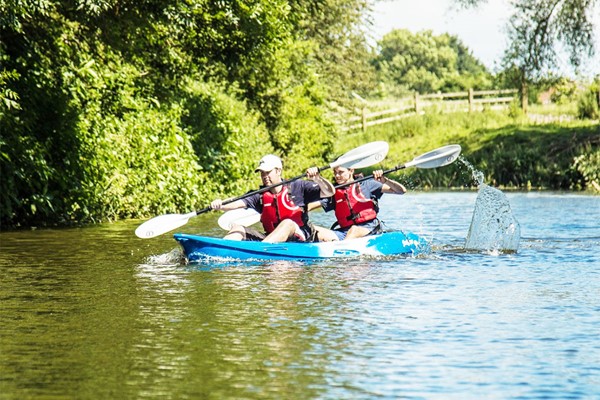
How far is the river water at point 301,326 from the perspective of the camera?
21.0 ft

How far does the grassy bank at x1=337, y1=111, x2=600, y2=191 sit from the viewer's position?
34.7m

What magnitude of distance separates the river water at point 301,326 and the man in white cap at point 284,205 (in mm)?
625

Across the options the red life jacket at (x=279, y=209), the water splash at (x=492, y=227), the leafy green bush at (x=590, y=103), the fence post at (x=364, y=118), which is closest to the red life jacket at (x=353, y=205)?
the red life jacket at (x=279, y=209)

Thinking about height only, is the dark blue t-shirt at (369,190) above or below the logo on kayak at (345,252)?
above

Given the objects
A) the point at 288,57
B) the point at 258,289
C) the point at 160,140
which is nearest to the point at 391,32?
the point at 288,57

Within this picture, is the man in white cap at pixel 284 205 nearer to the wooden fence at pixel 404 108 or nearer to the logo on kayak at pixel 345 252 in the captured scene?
the logo on kayak at pixel 345 252

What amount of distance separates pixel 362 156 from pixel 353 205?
655 mm

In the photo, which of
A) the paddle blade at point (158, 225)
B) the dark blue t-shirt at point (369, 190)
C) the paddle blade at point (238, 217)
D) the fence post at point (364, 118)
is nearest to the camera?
the paddle blade at point (158, 225)

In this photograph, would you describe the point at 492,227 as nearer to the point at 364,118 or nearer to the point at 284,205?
the point at 284,205

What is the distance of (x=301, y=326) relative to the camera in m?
8.30

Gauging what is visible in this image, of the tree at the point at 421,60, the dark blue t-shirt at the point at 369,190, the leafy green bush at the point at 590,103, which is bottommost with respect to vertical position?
the dark blue t-shirt at the point at 369,190

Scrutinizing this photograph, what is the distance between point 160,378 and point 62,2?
11155 millimetres

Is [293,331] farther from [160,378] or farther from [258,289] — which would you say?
[258,289]

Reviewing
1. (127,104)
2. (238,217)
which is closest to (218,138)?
(127,104)
